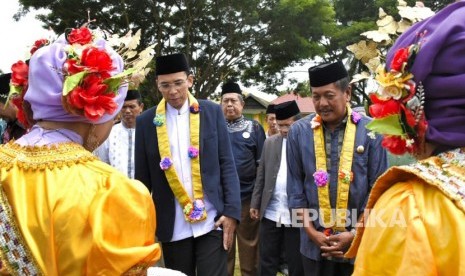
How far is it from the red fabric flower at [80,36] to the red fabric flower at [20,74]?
25cm

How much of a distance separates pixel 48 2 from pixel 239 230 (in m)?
13.6

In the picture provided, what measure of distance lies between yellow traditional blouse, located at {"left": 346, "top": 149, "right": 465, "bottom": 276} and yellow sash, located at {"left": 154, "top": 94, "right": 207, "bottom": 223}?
224 centimetres

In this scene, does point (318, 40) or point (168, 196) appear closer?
point (168, 196)

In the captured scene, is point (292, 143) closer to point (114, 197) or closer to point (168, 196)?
point (168, 196)

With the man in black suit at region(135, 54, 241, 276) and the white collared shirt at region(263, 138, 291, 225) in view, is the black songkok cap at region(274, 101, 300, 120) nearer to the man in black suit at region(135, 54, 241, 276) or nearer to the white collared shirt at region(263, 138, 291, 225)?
the white collared shirt at region(263, 138, 291, 225)

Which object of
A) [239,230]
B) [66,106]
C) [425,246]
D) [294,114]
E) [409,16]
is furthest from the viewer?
[239,230]

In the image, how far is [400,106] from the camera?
5.49 feet

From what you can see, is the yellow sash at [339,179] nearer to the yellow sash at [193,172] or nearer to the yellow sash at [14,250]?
the yellow sash at [193,172]

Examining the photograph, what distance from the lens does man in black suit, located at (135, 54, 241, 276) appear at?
151 inches

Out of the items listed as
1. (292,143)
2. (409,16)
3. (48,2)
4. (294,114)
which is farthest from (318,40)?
(409,16)

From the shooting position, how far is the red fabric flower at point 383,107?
1705mm

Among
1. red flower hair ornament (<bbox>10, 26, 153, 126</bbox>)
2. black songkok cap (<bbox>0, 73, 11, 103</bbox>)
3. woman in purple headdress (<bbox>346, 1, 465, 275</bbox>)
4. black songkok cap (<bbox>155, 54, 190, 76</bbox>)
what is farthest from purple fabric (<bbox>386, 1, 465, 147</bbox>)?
black songkok cap (<bbox>0, 73, 11, 103</bbox>)

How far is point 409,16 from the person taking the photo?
A: 6.12 ft

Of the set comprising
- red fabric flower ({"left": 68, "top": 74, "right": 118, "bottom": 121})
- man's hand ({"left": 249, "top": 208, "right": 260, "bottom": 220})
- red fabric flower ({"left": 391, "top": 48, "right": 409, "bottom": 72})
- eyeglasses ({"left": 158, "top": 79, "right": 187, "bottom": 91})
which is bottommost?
man's hand ({"left": 249, "top": 208, "right": 260, "bottom": 220})
